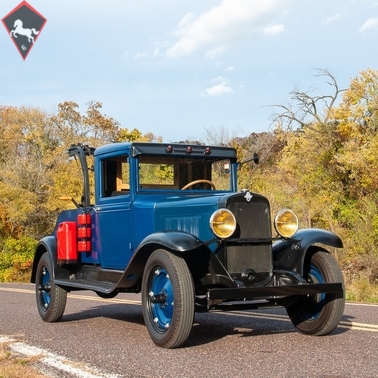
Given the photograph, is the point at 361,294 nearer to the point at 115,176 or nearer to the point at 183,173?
the point at 183,173

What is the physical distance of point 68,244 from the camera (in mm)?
8453

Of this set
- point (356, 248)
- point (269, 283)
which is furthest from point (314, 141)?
point (269, 283)

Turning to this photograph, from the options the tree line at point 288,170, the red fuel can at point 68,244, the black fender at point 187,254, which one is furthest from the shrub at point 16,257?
the black fender at point 187,254

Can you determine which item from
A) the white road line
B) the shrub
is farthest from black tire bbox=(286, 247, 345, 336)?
the shrub

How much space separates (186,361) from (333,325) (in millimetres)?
1877

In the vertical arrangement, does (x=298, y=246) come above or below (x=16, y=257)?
above

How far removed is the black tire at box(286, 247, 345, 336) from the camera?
6.59 metres

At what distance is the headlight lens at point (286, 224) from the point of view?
6.89 metres

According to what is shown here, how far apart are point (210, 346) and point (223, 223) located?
1.14 metres

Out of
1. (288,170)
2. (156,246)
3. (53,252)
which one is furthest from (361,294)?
(288,170)

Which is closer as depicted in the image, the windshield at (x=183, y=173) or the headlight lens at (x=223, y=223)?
the headlight lens at (x=223, y=223)

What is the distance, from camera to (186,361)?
536 cm

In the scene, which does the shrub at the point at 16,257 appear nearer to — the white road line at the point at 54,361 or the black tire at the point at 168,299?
the white road line at the point at 54,361

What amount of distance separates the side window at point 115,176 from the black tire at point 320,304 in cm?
223
